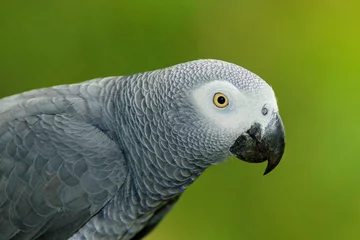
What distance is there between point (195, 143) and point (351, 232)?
5.55 ft

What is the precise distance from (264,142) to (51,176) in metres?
0.71

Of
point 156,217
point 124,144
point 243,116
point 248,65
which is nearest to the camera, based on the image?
point 243,116

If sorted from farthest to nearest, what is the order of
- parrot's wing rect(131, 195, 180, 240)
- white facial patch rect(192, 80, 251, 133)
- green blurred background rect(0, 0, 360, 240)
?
green blurred background rect(0, 0, 360, 240), parrot's wing rect(131, 195, 180, 240), white facial patch rect(192, 80, 251, 133)

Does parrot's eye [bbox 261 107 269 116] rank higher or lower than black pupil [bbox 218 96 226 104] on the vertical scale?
higher

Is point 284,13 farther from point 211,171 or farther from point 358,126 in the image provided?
point 211,171

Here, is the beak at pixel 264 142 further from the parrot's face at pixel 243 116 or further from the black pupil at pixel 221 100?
the black pupil at pixel 221 100

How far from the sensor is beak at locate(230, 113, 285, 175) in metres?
1.50

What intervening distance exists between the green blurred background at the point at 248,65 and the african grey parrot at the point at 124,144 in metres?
1.34

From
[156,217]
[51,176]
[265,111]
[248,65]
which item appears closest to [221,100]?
[265,111]

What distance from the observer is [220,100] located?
1502mm

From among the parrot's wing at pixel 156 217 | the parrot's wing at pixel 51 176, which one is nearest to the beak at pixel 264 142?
the parrot's wing at pixel 51 176

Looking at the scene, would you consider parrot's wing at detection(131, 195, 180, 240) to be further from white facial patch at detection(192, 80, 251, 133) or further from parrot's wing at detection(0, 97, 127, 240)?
white facial patch at detection(192, 80, 251, 133)

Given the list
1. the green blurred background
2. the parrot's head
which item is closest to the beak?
the parrot's head

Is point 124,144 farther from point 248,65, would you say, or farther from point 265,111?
point 248,65
